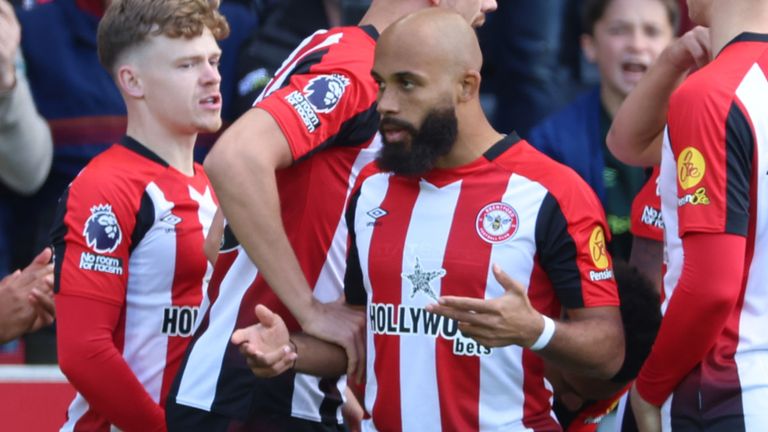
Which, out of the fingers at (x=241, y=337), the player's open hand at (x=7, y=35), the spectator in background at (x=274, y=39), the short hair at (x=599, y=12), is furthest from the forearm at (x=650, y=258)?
the player's open hand at (x=7, y=35)

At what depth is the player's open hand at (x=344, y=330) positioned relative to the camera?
3695 millimetres

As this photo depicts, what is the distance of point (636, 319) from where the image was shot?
159 inches

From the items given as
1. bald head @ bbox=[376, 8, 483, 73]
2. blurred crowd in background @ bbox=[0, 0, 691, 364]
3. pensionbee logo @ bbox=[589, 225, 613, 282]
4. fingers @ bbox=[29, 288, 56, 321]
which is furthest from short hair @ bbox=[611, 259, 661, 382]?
blurred crowd in background @ bbox=[0, 0, 691, 364]

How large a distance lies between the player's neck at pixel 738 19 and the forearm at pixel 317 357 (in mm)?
1238

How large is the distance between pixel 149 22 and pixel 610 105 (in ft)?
7.34

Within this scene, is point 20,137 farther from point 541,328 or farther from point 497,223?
point 541,328

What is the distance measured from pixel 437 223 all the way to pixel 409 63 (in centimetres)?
40

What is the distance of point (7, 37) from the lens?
5203 millimetres

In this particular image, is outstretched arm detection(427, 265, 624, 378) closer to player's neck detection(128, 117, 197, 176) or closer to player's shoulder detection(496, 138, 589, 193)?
player's shoulder detection(496, 138, 589, 193)

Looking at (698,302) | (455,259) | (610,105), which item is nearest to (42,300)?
(455,259)

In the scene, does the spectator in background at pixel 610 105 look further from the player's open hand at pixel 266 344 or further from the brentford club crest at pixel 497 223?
the player's open hand at pixel 266 344

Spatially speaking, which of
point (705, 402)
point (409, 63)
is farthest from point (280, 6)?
point (705, 402)

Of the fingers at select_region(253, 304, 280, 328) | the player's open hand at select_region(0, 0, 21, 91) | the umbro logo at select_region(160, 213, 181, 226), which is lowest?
the fingers at select_region(253, 304, 280, 328)

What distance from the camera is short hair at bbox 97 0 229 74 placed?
4324mm
